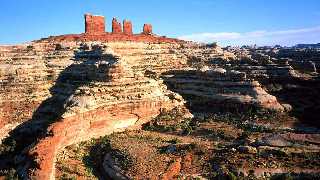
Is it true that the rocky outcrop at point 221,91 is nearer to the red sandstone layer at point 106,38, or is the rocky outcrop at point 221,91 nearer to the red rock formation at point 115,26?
the red sandstone layer at point 106,38

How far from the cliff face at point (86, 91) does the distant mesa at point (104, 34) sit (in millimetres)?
3235

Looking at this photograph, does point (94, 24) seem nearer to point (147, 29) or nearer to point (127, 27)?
point (127, 27)

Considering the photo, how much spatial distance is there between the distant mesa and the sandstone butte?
1.22 meters

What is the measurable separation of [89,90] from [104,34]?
49.3 ft

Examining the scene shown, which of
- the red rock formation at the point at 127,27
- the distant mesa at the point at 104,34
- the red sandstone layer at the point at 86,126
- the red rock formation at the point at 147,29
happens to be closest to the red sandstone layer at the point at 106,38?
the distant mesa at the point at 104,34

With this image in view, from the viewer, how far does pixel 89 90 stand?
36.7 metres

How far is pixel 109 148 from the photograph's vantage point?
3297cm

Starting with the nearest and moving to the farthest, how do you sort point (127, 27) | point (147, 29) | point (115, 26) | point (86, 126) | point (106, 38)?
point (86, 126) < point (106, 38) < point (115, 26) < point (127, 27) < point (147, 29)

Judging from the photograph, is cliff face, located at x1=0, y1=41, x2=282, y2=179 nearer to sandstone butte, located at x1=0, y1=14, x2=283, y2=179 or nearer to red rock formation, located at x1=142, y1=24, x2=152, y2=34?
sandstone butte, located at x1=0, y1=14, x2=283, y2=179

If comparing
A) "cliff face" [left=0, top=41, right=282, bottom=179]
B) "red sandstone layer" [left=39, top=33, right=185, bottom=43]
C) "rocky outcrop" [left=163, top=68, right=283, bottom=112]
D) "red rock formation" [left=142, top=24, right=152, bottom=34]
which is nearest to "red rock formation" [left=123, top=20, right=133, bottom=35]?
"red sandstone layer" [left=39, top=33, right=185, bottom=43]

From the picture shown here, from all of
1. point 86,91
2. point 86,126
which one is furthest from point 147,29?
point 86,126

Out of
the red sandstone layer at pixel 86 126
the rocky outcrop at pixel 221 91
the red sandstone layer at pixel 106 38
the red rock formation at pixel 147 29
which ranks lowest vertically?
the red sandstone layer at pixel 86 126

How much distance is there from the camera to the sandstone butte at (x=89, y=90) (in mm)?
33625

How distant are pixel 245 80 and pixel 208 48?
12181mm
